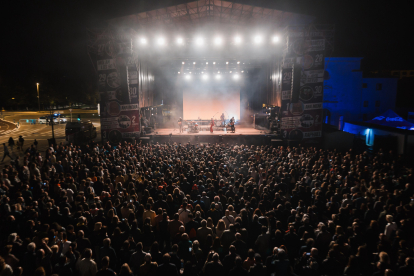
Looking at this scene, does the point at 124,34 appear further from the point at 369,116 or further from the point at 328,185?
the point at 369,116

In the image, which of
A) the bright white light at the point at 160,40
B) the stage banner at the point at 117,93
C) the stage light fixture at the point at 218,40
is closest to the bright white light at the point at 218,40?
the stage light fixture at the point at 218,40

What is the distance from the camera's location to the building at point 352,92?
32156mm

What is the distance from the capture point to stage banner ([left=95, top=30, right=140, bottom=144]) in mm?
19641

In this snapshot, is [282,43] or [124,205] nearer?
[124,205]

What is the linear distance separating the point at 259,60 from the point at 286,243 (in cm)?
2352

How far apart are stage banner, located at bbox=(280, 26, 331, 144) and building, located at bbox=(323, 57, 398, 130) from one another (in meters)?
13.9

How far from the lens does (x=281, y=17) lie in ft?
61.9

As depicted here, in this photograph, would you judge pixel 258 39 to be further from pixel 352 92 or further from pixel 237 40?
pixel 352 92

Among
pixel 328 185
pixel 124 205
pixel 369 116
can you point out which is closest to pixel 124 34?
pixel 124 205

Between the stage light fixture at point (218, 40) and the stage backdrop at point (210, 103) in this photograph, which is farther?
the stage backdrop at point (210, 103)

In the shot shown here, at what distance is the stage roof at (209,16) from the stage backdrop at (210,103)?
35.8 feet

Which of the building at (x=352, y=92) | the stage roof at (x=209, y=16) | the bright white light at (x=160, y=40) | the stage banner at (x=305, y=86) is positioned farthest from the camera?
the building at (x=352, y=92)

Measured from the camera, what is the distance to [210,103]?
1201 inches

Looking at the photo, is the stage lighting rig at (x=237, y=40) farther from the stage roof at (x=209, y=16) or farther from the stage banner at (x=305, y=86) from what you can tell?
the stage banner at (x=305, y=86)
